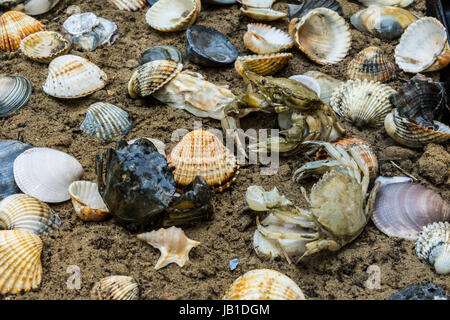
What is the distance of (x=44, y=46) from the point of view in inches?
117

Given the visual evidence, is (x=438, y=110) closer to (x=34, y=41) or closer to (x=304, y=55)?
(x=304, y=55)

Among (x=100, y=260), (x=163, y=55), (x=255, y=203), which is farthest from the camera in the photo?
(x=163, y=55)

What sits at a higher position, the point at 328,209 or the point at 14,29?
the point at 14,29

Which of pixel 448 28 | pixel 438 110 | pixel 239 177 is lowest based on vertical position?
pixel 239 177

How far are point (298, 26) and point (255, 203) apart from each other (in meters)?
1.30

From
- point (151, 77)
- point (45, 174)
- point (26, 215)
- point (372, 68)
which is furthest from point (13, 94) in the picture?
point (372, 68)

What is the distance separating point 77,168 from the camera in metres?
2.40

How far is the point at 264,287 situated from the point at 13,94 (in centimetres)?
179

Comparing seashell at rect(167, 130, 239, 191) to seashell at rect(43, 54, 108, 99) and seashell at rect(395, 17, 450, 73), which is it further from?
seashell at rect(395, 17, 450, 73)

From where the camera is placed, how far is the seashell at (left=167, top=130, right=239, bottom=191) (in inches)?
92.4

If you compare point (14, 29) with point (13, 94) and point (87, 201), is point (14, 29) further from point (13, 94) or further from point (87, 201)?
point (87, 201)

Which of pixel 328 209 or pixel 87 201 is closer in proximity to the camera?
pixel 328 209

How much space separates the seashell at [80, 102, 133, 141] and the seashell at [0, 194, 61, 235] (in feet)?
1.73
